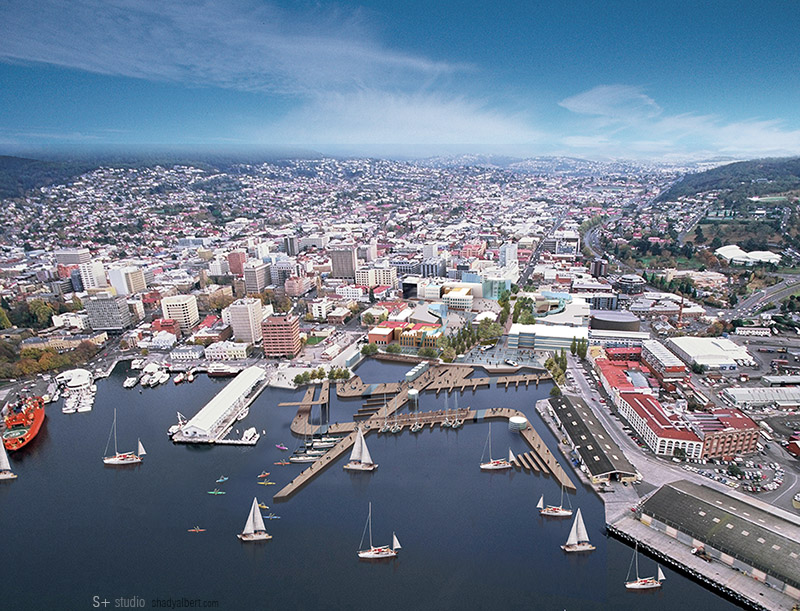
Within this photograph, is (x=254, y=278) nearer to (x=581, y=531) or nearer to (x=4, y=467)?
(x=4, y=467)

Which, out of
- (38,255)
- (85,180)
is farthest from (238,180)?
(38,255)

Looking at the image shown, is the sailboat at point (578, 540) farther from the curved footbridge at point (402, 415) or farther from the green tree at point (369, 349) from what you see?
the green tree at point (369, 349)

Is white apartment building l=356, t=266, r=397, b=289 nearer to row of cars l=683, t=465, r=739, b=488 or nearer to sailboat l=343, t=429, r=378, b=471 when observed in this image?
sailboat l=343, t=429, r=378, b=471

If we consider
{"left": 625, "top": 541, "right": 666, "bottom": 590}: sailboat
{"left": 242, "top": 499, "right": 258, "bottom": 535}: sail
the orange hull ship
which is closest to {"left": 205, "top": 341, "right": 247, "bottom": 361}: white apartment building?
the orange hull ship

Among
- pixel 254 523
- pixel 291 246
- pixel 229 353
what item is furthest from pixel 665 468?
pixel 291 246

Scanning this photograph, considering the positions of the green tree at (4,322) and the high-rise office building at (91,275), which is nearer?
the green tree at (4,322)

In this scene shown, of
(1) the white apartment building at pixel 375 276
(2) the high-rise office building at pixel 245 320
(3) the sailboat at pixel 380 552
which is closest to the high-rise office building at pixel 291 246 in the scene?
(1) the white apartment building at pixel 375 276
